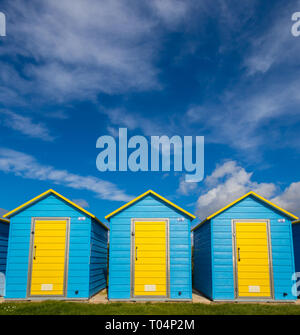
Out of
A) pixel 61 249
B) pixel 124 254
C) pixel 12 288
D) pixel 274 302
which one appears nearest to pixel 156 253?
pixel 124 254

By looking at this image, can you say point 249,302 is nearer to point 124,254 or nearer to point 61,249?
point 124,254

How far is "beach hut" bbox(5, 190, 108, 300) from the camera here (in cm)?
1099

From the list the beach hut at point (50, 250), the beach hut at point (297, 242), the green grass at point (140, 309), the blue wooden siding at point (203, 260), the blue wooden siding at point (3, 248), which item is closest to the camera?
the green grass at point (140, 309)

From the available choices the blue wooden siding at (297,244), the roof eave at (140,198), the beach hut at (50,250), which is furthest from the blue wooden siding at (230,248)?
the beach hut at (50,250)

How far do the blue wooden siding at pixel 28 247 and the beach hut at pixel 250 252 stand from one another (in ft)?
15.6

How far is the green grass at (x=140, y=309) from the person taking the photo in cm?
877

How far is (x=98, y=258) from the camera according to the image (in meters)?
13.2

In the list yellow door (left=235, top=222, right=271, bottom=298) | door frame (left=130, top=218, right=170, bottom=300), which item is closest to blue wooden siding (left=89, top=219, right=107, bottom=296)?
door frame (left=130, top=218, right=170, bottom=300)

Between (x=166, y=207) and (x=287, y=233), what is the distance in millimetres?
4731

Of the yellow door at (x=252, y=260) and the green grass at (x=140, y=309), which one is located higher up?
the yellow door at (x=252, y=260)

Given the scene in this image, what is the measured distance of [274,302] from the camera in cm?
1105

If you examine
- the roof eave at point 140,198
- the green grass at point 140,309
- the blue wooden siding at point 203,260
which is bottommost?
the green grass at point 140,309

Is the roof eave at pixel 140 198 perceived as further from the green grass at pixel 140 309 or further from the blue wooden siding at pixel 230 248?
the green grass at pixel 140 309

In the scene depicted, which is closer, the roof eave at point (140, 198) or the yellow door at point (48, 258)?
the yellow door at point (48, 258)
